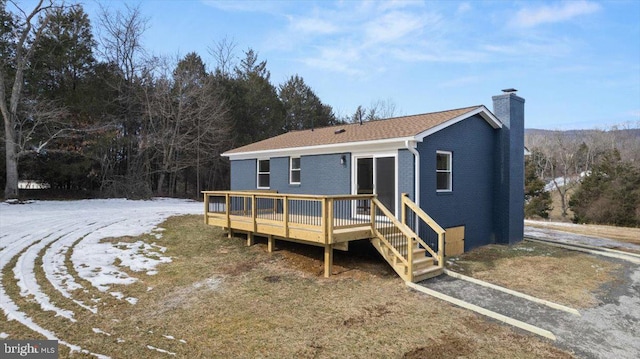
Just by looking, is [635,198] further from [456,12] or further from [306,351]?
[306,351]

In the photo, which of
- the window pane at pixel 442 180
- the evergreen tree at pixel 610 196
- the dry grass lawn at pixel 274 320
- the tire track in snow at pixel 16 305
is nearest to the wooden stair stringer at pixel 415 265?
the dry grass lawn at pixel 274 320

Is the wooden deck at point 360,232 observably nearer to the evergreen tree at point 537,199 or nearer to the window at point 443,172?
the window at point 443,172

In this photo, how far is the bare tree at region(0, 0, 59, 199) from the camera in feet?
58.9

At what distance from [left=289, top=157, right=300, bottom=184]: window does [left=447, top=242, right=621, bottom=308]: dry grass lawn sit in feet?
17.6

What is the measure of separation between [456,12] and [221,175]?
2170 centimetres

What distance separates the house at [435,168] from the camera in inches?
358

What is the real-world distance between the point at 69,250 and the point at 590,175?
34.5 meters

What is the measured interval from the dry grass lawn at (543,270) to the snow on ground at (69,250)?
7372 mm

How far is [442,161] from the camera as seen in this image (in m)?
9.95

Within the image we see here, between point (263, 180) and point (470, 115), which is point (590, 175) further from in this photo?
point (263, 180)

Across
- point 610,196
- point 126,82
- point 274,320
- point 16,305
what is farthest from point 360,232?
point 610,196

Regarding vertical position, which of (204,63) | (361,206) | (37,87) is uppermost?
(204,63)

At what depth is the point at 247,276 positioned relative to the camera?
24.7ft

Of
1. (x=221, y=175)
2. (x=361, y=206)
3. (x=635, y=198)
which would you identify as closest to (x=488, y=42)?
(x=361, y=206)
